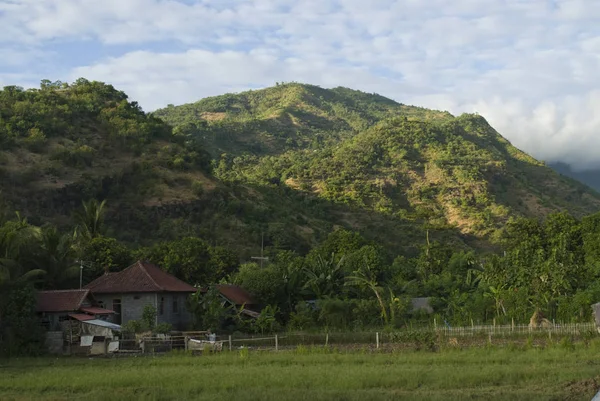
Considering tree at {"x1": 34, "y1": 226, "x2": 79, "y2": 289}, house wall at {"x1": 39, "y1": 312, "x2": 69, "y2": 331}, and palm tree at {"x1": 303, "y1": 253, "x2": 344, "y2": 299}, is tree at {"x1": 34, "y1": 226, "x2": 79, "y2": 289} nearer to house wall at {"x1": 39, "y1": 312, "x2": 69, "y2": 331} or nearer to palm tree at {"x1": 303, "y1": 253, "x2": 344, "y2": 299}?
house wall at {"x1": 39, "y1": 312, "x2": 69, "y2": 331}

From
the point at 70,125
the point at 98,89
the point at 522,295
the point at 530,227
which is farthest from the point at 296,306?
the point at 98,89

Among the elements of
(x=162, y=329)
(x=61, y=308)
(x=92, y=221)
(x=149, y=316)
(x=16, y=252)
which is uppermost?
(x=92, y=221)

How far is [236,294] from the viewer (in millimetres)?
42781

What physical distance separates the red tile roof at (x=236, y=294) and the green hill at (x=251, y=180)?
17.7 m

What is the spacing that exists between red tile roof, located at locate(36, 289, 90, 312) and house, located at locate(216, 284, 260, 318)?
9139mm

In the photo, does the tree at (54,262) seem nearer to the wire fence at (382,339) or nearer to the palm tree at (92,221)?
the wire fence at (382,339)

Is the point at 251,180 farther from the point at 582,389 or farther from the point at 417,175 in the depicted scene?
the point at 582,389

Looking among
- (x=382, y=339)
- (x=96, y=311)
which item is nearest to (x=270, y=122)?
(x=96, y=311)

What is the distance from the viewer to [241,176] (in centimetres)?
10269

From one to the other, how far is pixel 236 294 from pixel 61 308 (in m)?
12.4

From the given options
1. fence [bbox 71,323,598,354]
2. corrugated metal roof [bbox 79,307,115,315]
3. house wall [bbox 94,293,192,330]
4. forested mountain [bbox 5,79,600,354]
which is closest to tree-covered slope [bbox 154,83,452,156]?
forested mountain [bbox 5,79,600,354]

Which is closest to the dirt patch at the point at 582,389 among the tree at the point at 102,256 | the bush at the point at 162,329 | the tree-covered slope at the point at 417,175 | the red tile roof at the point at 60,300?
the bush at the point at 162,329

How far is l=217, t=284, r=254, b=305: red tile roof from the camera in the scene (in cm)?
4128

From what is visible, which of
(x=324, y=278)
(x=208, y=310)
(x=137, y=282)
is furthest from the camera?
(x=324, y=278)
